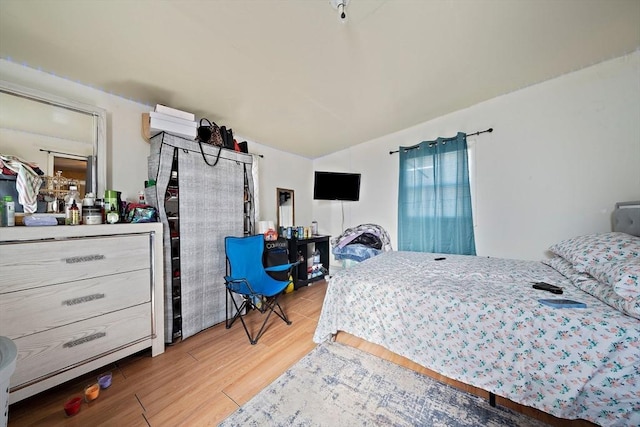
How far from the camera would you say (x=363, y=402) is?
4.19 feet

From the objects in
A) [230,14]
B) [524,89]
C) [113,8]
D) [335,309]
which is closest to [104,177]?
[113,8]

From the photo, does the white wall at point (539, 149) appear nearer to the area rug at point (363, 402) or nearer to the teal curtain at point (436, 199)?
the teal curtain at point (436, 199)

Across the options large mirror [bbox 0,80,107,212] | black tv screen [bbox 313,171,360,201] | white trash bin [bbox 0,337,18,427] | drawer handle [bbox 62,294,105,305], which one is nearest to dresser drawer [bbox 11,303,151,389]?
drawer handle [bbox 62,294,105,305]

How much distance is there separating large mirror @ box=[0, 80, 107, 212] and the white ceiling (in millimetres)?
273

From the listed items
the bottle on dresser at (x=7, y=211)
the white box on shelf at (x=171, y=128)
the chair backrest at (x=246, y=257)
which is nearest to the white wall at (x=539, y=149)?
the white box on shelf at (x=171, y=128)

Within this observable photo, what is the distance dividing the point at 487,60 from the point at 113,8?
107 inches

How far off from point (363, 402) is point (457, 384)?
705mm

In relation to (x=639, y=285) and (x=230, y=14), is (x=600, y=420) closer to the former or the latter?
(x=639, y=285)

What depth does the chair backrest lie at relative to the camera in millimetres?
2167

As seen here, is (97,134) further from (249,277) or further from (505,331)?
(505,331)

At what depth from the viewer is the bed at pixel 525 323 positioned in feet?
3.17

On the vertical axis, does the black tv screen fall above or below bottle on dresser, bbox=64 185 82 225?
above

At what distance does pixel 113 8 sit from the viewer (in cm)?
121

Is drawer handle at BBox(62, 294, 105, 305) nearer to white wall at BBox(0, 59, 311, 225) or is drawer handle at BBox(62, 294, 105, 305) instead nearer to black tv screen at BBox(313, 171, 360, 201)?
white wall at BBox(0, 59, 311, 225)
